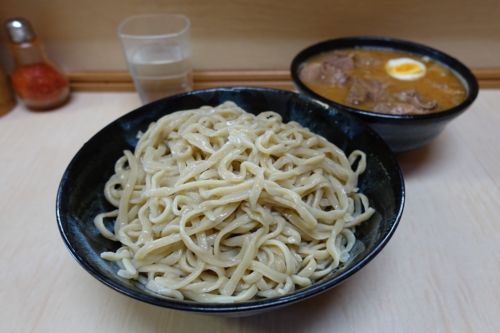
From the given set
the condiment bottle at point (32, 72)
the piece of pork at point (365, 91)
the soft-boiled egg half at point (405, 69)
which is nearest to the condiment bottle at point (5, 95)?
the condiment bottle at point (32, 72)

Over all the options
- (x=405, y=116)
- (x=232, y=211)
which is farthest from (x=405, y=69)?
(x=232, y=211)

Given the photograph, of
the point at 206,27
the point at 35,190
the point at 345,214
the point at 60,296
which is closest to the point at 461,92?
the point at 345,214

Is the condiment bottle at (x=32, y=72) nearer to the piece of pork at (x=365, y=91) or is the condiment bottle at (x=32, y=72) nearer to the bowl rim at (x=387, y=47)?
the bowl rim at (x=387, y=47)

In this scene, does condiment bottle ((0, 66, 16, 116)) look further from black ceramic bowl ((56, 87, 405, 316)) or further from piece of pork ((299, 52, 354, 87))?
piece of pork ((299, 52, 354, 87))

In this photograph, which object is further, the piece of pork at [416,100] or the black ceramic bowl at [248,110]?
the piece of pork at [416,100]

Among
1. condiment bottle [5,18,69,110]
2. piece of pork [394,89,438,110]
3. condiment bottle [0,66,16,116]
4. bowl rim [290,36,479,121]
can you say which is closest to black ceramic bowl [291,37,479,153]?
bowl rim [290,36,479,121]

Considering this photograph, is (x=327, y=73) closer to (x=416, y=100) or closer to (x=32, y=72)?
(x=416, y=100)
